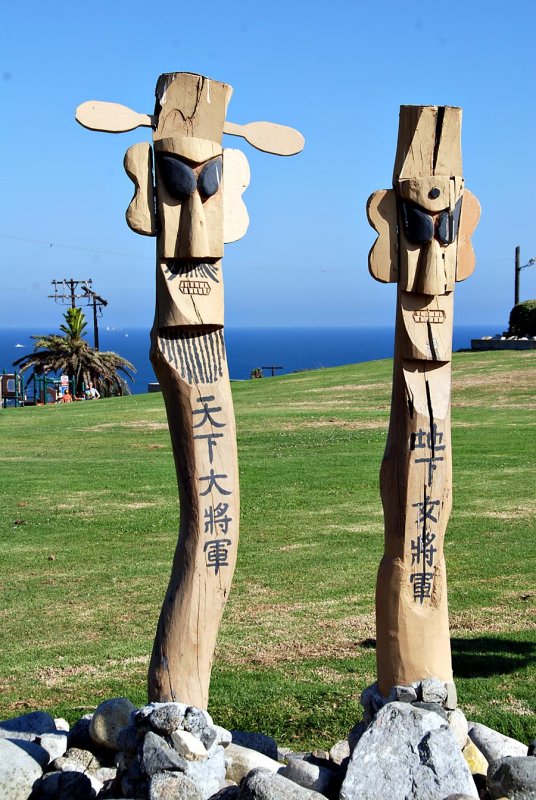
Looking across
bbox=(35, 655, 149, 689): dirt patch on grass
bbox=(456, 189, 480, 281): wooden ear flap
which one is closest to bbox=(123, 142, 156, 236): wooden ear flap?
bbox=(456, 189, 480, 281): wooden ear flap

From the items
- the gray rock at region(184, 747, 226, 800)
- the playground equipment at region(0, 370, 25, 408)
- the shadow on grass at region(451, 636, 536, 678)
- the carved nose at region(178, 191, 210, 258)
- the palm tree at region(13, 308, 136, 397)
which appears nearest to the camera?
the gray rock at region(184, 747, 226, 800)

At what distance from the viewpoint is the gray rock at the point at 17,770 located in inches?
217

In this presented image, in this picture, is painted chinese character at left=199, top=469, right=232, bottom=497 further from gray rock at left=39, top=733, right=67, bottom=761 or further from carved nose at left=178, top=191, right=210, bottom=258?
gray rock at left=39, top=733, right=67, bottom=761

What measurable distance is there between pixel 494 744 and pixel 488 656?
2005 millimetres

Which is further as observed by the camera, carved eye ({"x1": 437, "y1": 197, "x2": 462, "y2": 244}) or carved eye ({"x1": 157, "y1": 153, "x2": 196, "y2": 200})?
carved eye ({"x1": 437, "y1": 197, "x2": 462, "y2": 244})

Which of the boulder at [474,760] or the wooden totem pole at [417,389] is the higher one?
the wooden totem pole at [417,389]

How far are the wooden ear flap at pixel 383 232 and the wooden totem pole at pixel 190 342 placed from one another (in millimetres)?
937

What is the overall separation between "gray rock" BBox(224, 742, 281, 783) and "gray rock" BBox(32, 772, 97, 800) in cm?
74

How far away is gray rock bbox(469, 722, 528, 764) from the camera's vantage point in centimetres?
608

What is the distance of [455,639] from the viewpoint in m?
8.50

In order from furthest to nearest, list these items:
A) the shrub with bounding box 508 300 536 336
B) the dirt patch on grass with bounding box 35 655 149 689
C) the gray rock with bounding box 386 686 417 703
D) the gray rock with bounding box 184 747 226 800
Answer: the shrub with bounding box 508 300 536 336 → the dirt patch on grass with bounding box 35 655 149 689 → the gray rock with bounding box 386 686 417 703 → the gray rock with bounding box 184 747 226 800

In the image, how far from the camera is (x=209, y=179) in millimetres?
6004

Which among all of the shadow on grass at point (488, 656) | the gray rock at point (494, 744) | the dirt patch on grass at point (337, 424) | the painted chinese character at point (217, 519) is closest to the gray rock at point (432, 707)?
the gray rock at point (494, 744)

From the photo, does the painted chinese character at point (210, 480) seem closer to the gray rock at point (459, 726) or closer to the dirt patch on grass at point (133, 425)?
the gray rock at point (459, 726)
